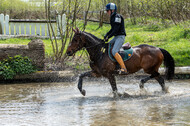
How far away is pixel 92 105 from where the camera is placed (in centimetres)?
753

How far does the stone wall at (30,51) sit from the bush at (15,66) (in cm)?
16

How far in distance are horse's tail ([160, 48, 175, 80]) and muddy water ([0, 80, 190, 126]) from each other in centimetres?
42

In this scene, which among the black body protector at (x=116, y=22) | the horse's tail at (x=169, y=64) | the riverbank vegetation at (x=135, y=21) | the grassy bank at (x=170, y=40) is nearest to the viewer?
the black body protector at (x=116, y=22)

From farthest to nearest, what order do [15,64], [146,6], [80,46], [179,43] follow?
1. [146,6]
2. [179,43]
3. [15,64]
4. [80,46]

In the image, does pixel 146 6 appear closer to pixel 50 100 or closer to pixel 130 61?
pixel 130 61

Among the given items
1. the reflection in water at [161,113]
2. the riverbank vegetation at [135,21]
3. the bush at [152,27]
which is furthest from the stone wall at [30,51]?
the bush at [152,27]

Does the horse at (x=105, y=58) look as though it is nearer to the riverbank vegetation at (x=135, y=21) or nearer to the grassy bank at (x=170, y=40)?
the riverbank vegetation at (x=135, y=21)

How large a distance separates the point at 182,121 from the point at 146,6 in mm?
13201

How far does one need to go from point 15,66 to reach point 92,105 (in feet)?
13.9

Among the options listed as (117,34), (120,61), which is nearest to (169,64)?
(120,61)

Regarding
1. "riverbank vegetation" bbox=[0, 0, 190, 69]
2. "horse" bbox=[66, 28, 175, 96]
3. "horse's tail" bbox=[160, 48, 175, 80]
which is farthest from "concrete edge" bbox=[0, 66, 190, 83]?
"horse" bbox=[66, 28, 175, 96]

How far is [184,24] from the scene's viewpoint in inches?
597

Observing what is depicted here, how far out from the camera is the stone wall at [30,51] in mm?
10766

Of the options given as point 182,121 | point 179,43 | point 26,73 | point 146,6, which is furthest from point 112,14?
point 146,6
